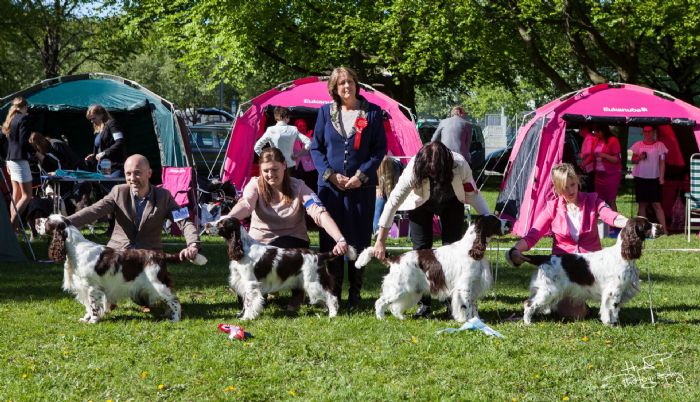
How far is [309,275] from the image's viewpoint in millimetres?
5281

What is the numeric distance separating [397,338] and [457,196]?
1.08 m

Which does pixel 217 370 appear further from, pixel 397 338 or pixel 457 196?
pixel 457 196

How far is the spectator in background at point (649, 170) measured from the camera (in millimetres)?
10805

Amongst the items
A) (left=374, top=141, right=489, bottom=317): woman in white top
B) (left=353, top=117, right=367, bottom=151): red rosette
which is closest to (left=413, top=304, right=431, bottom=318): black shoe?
(left=374, top=141, right=489, bottom=317): woman in white top

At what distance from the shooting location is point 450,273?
5.09 metres


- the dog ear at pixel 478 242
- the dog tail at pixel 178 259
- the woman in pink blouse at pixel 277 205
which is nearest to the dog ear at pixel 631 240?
the dog ear at pixel 478 242

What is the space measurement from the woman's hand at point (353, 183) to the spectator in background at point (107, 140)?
435cm

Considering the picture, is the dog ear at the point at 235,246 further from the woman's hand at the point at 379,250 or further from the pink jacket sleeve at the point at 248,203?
the woman's hand at the point at 379,250

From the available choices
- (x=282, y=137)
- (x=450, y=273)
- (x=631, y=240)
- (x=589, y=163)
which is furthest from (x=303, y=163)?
(x=631, y=240)

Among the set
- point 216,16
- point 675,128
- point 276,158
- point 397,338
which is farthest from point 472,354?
point 216,16

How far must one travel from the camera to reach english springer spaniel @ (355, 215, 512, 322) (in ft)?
16.5

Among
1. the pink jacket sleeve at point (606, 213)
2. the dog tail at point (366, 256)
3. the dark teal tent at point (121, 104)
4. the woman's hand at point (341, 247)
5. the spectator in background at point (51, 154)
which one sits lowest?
the dog tail at point (366, 256)

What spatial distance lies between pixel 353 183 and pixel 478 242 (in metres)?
0.95

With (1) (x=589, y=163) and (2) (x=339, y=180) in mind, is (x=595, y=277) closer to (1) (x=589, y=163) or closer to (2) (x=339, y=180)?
(2) (x=339, y=180)
